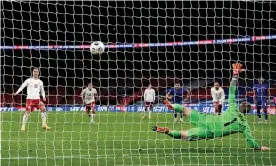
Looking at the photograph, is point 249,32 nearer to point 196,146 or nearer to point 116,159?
point 196,146

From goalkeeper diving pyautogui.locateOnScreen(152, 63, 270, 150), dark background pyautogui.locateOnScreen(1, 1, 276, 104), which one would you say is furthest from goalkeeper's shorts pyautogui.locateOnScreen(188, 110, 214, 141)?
dark background pyautogui.locateOnScreen(1, 1, 276, 104)

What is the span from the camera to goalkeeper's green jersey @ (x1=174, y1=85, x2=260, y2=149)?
9.62 m

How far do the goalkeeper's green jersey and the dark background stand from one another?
4.80 metres

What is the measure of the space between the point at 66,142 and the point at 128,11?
1000 cm

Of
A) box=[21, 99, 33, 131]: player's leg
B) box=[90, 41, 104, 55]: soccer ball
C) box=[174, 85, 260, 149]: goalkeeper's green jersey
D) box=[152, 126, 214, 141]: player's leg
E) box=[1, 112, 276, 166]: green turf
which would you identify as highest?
box=[90, 41, 104, 55]: soccer ball

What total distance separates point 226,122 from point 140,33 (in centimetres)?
1510

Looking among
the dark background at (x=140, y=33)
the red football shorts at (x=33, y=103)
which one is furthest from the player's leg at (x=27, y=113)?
the dark background at (x=140, y=33)

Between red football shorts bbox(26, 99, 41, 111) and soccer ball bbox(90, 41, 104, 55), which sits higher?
soccer ball bbox(90, 41, 104, 55)

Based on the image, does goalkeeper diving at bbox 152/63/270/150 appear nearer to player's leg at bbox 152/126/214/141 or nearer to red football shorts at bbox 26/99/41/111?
player's leg at bbox 152/126/214/141

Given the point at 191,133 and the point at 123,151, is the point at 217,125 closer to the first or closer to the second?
the point at 191,133

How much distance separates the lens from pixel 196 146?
10531 millimetres

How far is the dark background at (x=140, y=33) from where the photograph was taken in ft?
57.2

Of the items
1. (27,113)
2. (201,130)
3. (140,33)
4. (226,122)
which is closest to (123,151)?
(201,130)

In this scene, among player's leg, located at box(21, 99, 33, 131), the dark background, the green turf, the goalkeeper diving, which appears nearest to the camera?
the green turf
